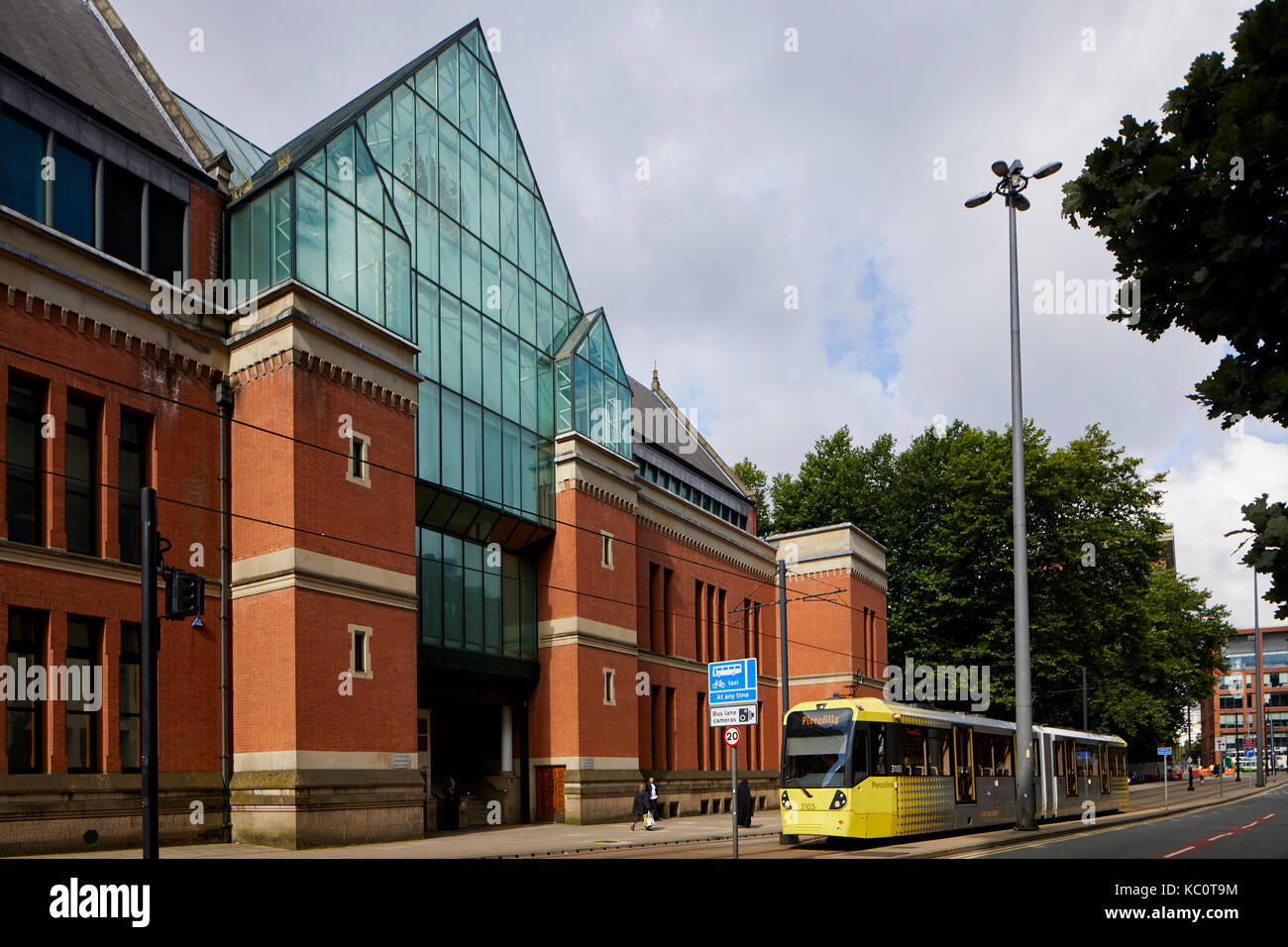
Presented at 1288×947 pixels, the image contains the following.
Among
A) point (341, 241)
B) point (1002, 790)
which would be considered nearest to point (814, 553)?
point (1002, 790)

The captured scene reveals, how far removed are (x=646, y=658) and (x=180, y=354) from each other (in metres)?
21.2

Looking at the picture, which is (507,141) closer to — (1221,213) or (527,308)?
(527,308)

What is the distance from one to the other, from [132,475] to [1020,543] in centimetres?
1911

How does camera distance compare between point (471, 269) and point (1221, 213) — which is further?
point (471, 269)

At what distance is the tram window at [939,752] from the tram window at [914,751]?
1.12ft

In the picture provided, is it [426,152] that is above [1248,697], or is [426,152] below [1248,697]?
above

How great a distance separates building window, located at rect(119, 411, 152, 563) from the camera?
75.7ft

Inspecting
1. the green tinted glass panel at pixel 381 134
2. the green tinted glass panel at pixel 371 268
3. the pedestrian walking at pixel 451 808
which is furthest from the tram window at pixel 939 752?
the green tinted glass panel at pixel 381 134

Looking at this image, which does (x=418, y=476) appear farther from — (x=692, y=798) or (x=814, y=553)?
(x=814, y=553)

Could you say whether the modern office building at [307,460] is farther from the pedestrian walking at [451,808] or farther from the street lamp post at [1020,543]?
the street lamp post at [1020,543]

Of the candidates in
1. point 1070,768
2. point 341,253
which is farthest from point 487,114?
point 1070,768

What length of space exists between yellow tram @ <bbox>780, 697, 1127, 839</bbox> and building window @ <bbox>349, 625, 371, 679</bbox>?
31.2 feet

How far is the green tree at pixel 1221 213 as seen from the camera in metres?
8.44

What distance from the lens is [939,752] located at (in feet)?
87.9
